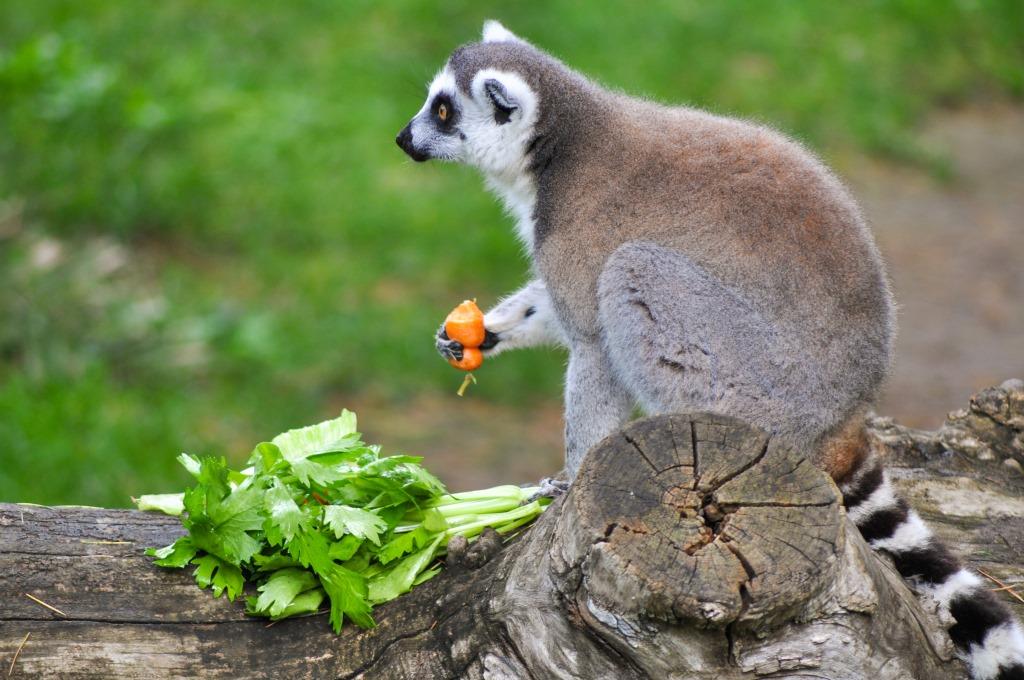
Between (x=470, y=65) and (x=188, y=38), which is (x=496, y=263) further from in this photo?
(x=470, y=65)

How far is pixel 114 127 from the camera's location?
884 cm

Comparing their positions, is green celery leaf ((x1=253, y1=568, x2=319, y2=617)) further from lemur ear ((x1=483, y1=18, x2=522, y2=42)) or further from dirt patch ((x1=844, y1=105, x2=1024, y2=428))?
dirt patch ((x1=844, y1=105, x2=1024, y2=428))

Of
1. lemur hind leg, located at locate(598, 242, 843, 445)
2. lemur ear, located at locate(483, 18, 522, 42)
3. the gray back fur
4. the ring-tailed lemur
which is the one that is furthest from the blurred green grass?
lemur hind leg, located at locate(598, 242, 843, 445)

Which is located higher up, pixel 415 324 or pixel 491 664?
pixel 415 324

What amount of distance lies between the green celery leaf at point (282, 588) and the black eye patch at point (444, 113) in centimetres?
192

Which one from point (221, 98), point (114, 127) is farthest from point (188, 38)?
point (114, 127)

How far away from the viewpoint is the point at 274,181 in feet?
31.4

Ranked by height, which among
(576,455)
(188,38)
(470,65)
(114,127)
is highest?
(188,38)

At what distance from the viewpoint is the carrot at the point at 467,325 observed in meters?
4.66

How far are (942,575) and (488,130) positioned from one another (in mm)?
2283

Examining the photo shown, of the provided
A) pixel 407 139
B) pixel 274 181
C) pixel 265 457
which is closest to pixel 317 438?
pixel 265 457

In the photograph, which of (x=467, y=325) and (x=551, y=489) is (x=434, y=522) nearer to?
(x=551, y=489)

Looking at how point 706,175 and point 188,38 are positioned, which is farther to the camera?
point 188,38

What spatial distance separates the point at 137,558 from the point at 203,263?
18.0 feet
